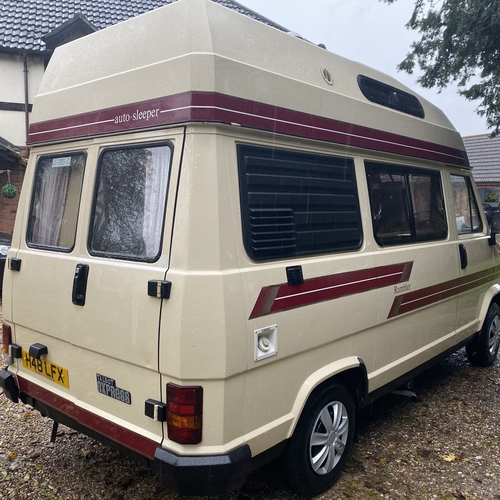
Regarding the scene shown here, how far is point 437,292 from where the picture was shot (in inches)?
164

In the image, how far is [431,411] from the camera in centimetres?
439

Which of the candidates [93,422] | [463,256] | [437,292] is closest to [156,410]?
[93,422]

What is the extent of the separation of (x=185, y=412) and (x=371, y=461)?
1.87 m

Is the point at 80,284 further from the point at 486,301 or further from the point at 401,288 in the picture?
the point at 486,301

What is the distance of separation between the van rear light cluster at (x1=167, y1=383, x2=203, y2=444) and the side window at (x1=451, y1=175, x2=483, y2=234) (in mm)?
3329

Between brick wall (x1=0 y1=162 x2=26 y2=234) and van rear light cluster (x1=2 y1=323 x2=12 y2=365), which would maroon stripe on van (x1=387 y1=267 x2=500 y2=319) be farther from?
brick wall (x1=0 y1=162 x2=26 y2=234)

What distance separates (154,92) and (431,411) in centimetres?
362

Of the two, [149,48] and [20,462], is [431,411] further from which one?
[149,48]

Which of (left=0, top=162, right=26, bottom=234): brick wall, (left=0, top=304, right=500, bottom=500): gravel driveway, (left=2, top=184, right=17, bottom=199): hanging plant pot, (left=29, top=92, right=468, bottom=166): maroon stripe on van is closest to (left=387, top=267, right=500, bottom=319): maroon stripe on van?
(left=0, top=304, right=500, bottom=500): gravel driveway

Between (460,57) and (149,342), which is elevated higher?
(460,57)

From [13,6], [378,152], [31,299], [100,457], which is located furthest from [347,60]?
[13,6]

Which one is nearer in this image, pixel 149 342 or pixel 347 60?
pixel 149 342

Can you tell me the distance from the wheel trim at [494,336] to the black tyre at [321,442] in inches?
115

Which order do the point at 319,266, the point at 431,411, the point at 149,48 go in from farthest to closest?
1. the point at 431,411
2. the point at 319,266
3. the point at 149,48
